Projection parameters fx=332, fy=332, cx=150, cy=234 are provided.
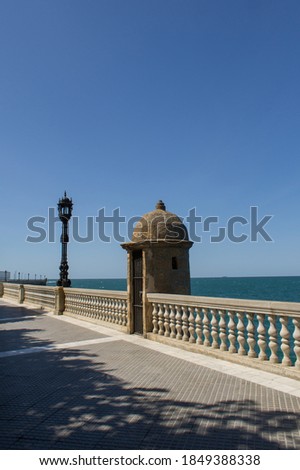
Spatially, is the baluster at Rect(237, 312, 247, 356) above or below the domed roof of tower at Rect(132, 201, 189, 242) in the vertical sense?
below

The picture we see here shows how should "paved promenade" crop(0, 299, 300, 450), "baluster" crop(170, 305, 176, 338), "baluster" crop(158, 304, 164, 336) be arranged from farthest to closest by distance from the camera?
"baluster" crop(158, 304, 164, 336), "baluster" crop(170, 305, 176, 338), "paved promenade" crop(0, 299, 300, 450)

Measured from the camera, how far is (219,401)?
470cm

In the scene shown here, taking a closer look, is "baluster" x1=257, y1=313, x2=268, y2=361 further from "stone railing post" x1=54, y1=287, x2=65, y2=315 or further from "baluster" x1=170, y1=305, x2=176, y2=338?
"stone railing post" x1=54, y1=287, x2=65, y2=315

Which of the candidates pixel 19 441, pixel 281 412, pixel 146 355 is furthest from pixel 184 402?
pixel 146 355

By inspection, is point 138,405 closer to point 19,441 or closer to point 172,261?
point 19,441

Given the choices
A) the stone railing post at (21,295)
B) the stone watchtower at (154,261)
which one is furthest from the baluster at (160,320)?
the stone railing post at (21,295)

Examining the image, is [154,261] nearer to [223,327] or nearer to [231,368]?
[223,327]

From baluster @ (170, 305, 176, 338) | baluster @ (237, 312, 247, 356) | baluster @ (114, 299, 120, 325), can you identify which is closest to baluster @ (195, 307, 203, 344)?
baluster @ (170, 305, 176, 338)

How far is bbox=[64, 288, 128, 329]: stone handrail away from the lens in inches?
429

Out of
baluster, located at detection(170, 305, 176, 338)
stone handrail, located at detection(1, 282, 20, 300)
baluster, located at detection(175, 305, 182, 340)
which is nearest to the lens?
baluster, located at detection(175, 305, 182, 340)

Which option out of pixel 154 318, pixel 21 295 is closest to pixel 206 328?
pixel 154 318

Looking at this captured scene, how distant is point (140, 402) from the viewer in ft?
15.5

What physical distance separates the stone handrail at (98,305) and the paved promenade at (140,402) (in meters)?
2.74

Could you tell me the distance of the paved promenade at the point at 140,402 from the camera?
364 cm
